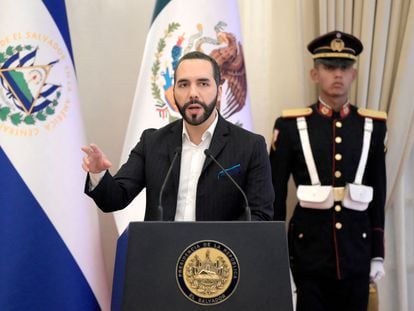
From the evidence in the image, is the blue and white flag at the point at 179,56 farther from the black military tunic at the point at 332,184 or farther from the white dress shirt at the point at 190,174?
the white dress shirt at the point at 190,174

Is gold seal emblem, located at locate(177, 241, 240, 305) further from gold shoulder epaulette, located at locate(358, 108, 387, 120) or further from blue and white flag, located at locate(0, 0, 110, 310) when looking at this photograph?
gold shoulder epaulette, located at locate(358, 108, 387, 120)

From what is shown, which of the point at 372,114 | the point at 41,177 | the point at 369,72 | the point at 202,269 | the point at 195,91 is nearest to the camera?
the point at 202,269

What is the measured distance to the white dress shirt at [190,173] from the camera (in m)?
1.66

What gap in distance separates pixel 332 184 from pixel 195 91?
129 centimetres

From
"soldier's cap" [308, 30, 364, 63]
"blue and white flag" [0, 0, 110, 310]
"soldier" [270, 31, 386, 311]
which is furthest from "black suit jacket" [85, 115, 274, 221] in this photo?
"soldier's cap" [308, 30, 364, 63]

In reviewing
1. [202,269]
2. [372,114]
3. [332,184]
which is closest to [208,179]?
[202,269]

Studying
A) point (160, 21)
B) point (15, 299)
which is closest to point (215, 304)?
point (15, 299)

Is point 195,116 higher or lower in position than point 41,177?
higher

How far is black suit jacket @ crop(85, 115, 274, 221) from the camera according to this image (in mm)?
1629

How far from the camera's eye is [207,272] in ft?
4.05

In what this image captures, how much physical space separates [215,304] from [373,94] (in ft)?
7.02

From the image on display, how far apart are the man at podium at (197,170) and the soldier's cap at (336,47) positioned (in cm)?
118

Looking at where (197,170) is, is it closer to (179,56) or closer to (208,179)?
(208,179)

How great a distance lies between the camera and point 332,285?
2.67 metres
